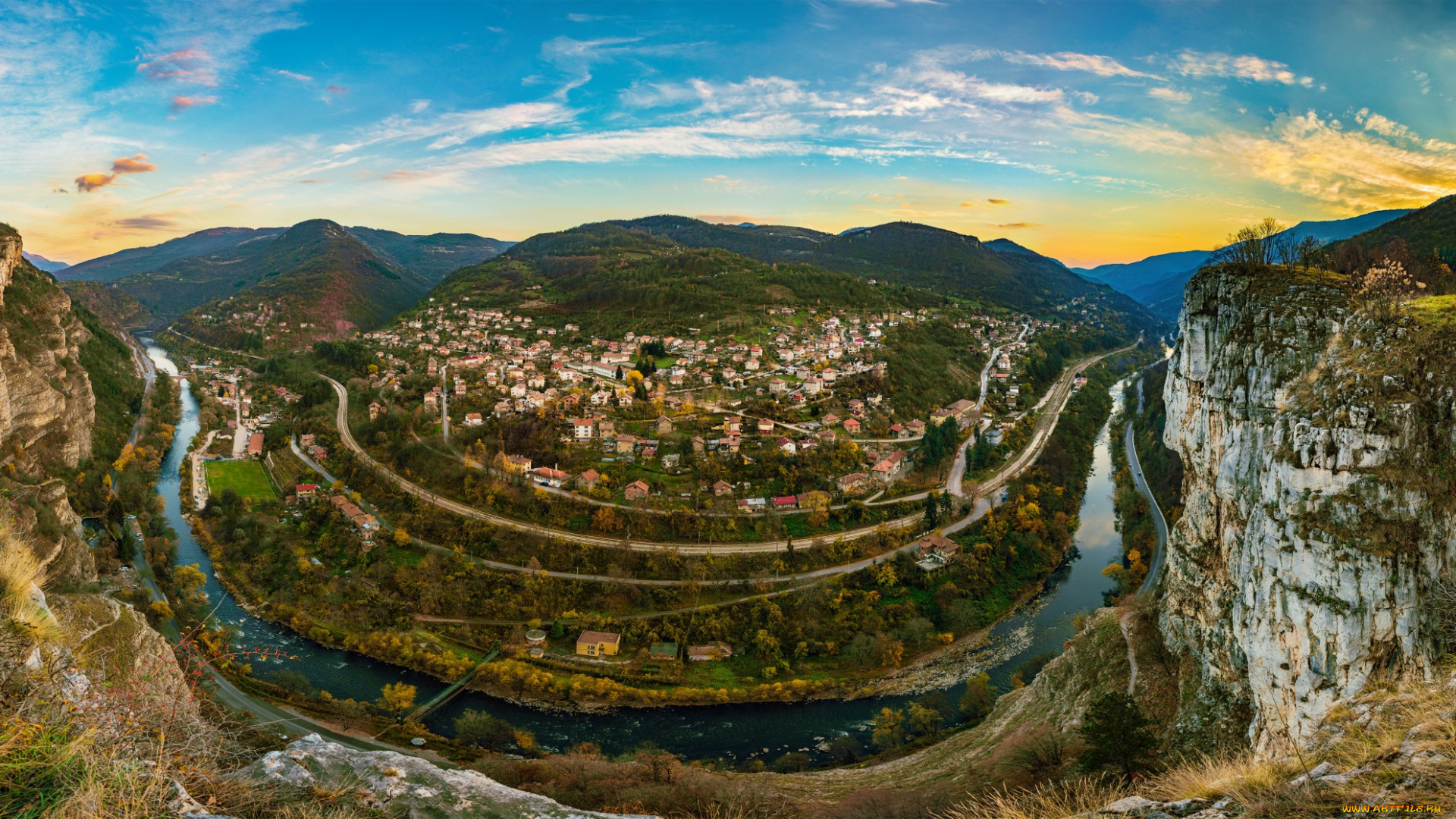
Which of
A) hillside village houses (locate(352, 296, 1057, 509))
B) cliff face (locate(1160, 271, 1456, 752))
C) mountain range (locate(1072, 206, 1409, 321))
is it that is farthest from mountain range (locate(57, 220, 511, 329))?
mountain range (locate(1072, 206, 1409, 321))

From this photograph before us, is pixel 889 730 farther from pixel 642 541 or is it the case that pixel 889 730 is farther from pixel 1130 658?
pixel 642 541

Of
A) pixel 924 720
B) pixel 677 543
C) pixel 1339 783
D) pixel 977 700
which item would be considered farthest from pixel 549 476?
pixel 1339 783

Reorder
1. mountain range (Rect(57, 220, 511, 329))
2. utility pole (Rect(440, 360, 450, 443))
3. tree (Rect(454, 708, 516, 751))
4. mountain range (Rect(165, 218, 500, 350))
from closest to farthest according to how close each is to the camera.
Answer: tree (Rect(454, 708, 516, 751))
utility pole (Rect(440, 360, 450, 443))
mountain range (Rect(165, 218, 500, 350))
mountain range (Rect(57, 220, 511, 329))

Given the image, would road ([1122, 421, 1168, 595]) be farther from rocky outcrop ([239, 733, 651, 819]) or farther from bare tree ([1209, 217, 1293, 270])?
rocky outcrop ([239, 733, 651, 819])

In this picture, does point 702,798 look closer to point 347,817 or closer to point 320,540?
point 347,817

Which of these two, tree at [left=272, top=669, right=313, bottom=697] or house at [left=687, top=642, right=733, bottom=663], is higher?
tree at [left=272, top=669, right=313, bottom=697]

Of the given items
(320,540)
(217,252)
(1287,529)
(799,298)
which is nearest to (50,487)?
(320,540)
